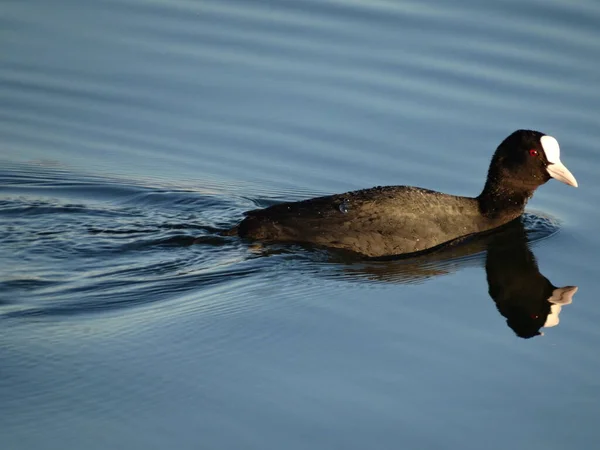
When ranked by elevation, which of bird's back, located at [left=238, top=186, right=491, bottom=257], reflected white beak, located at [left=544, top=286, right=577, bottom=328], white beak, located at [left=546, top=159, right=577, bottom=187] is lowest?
reflected white beak, located at [left=544, top=286, right=577, bottom=328]

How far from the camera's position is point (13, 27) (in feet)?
45.3

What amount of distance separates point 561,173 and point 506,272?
1255 millimetres

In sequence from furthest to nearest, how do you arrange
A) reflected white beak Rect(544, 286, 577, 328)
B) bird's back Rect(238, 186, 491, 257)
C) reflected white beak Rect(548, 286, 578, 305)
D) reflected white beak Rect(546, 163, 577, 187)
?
reflected white beak Rect(546, 163, 577, 187)
bird's back Rect(238, 186, 491, 257)
reflected white beak Rect(548, 286, 578, 305)
reflected white beak Rect(544, 286, 577, 328)

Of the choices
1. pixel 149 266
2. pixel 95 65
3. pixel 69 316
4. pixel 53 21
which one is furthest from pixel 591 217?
pixel 53 21

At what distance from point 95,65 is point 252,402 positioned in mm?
6897

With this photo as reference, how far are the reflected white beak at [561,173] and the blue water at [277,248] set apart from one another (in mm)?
387

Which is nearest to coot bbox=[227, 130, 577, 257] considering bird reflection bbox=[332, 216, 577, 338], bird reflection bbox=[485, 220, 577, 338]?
bird reflection bbox=[332, 216, 577, 338]

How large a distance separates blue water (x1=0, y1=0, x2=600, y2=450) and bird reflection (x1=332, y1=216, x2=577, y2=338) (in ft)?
0.10

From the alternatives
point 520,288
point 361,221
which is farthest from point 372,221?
point 520,288

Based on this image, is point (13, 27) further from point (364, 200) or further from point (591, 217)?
point (591, 217)

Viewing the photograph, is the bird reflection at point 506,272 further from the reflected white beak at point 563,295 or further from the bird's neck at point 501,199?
the bird's neck at point 501,199

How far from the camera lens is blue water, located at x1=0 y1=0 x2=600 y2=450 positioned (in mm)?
7051

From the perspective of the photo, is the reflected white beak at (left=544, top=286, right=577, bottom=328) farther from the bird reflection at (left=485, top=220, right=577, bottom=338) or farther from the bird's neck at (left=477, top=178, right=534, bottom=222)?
the bird's neck at (left=477, top=178, right=534, bottom=222)

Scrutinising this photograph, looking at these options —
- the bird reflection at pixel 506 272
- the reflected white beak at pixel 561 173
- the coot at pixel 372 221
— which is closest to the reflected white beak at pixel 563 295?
the bird reflection at pixel 506 272
